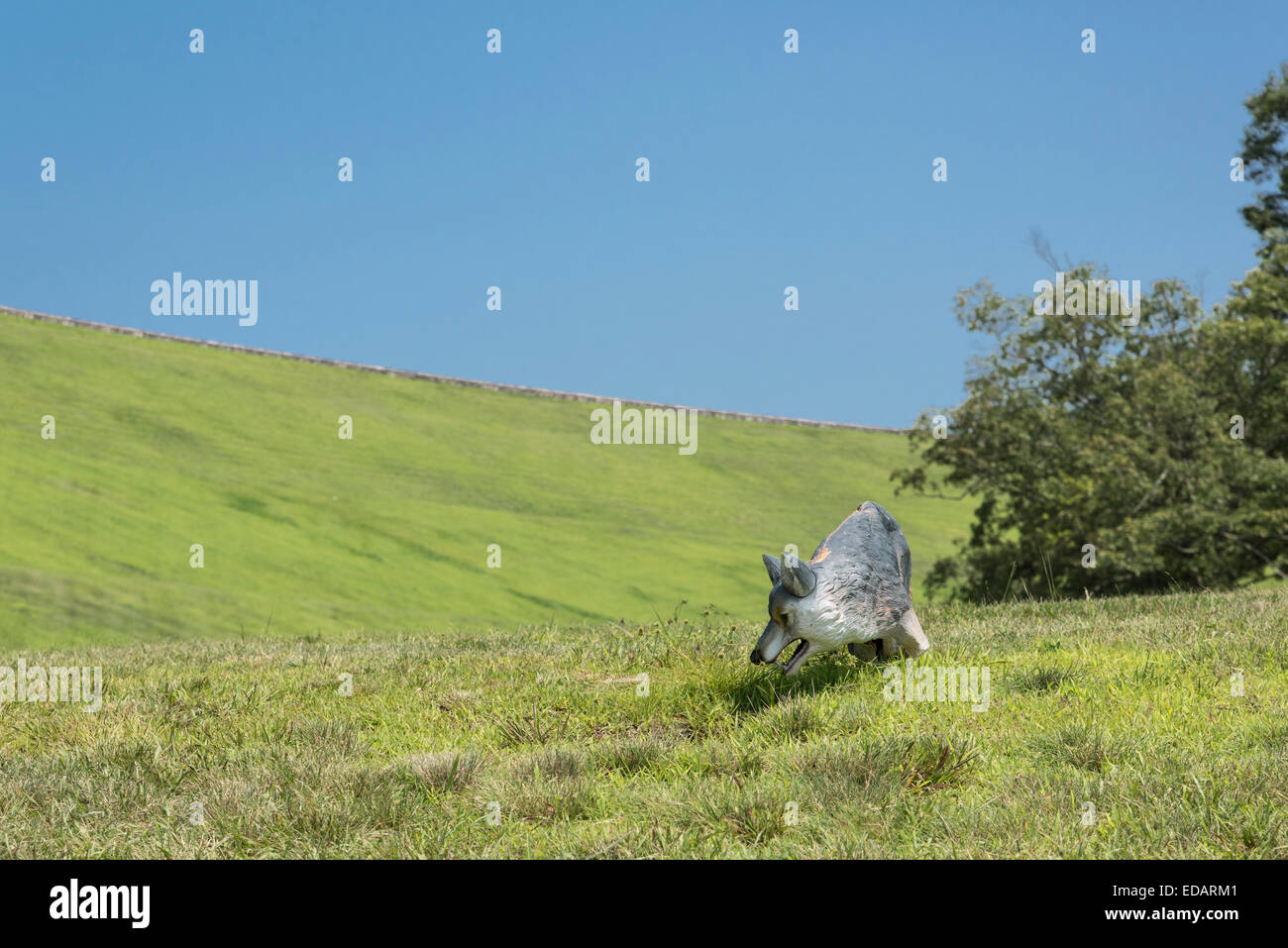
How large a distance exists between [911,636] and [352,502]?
136 feet

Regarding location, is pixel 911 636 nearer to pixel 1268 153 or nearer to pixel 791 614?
pixel 791 614

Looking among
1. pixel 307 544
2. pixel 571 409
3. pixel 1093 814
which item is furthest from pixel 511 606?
pixel 571 409

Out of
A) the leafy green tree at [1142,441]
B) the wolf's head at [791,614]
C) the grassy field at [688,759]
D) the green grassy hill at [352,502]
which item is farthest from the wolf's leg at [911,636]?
the leafy green tree at [1142,441]

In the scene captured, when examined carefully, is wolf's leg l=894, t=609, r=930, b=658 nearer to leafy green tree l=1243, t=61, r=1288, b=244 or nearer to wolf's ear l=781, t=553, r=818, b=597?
wolf's ear l=781, t=553, r=818, b=597

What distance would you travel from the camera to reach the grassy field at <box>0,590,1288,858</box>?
504 cm

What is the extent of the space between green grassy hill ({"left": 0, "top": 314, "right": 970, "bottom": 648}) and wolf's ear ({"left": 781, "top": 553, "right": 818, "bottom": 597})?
1226 cm

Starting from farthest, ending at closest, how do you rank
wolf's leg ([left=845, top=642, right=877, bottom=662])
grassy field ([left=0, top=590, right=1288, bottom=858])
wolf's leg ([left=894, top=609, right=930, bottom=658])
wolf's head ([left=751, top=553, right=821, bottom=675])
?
1. wolf's leg ([left=845, top=642, right=877, bottom=662])
2. wolf's leg ([left=894, top=609, right=930, bottom=658])
3. wolf's head ([left=751, top=553, right=821, bottom=675])
4. grassy field ([left=0, top=590, right=1288, bottom=858])

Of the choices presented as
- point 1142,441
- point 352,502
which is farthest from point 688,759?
point 352,502

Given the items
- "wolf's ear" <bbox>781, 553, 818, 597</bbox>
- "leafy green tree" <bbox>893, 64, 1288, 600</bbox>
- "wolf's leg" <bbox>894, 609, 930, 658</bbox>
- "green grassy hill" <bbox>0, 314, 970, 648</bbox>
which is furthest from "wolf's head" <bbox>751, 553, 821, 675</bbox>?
"leafy green tree" <bbox>893, 64, 1288, 600</bbox>

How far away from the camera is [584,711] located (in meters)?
7.90

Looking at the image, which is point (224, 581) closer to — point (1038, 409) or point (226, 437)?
point (226, 437)

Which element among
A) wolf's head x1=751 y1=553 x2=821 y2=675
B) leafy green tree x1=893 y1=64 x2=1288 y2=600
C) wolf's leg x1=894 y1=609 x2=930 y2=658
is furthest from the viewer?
leafy green tree x1=893 y1=64 x2=1288 y2=600
